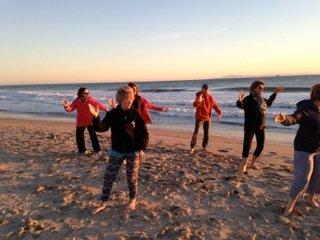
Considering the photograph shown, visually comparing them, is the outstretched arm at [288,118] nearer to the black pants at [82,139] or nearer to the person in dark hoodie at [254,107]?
the person in dark hoodie at [254,107]

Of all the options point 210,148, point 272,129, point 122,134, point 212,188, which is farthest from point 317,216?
point 272,129

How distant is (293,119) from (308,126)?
0.26m

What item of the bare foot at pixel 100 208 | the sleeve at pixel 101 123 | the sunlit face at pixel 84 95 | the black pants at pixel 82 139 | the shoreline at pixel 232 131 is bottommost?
the shoreline at pixel 232 131

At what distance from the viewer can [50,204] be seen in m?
5.79

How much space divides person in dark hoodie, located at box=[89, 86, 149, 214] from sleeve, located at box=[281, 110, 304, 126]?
5.76 feet

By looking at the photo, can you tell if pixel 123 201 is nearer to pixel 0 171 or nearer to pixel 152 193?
pixel 152 193

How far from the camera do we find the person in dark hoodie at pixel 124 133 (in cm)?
516

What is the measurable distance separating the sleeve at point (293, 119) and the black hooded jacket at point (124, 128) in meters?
1.77

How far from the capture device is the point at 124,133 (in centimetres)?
523

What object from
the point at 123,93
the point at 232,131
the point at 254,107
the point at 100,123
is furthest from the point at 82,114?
the point at 232,131

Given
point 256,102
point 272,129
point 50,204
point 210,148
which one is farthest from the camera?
point 272,129

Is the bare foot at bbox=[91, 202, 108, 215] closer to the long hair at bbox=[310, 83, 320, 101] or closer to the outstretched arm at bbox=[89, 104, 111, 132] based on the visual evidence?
the outstretched arm at bbox=[89, 104, 111, 132]

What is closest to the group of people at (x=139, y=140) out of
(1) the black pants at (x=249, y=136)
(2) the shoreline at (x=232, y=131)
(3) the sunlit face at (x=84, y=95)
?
(1) the black pants at (x=249, y=136)

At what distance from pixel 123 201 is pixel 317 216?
8.66 feet
